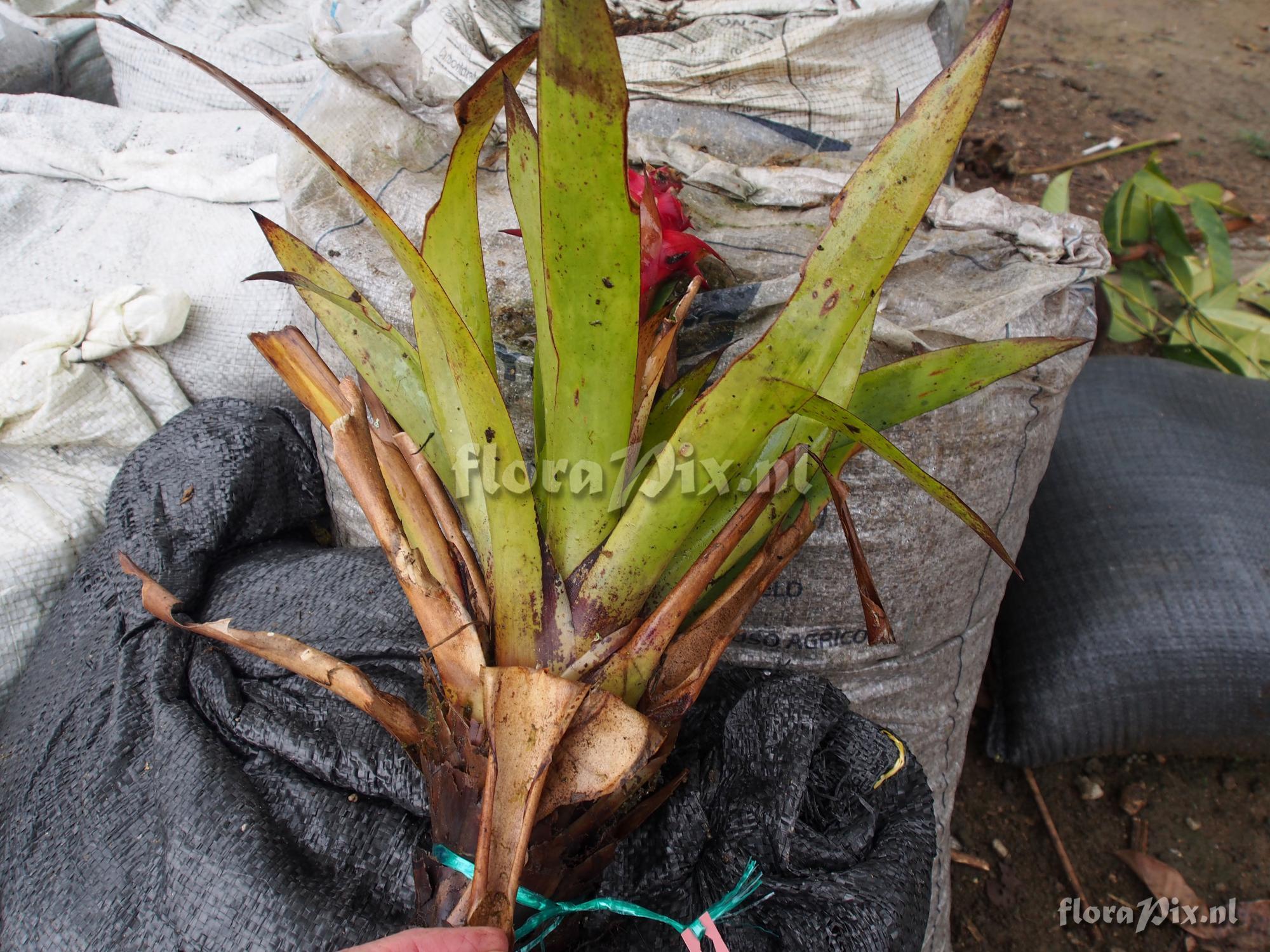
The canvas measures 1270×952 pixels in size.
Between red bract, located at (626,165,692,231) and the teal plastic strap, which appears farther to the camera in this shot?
red bract, located at (626,165,692,231)

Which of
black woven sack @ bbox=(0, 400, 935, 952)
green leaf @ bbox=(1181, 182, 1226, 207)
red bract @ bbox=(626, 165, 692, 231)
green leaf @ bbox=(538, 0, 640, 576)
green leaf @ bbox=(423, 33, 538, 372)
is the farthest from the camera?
green leaf @ bbox=(1181, 182, 1226, 207)

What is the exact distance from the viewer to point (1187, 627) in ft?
3.85

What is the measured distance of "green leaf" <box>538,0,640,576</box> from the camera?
0.40m

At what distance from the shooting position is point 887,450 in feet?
1.53

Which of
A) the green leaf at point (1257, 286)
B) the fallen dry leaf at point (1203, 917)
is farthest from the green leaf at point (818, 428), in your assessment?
the green leaf at point (1257, 286)

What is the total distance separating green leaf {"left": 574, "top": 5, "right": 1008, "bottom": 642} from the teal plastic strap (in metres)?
0.24

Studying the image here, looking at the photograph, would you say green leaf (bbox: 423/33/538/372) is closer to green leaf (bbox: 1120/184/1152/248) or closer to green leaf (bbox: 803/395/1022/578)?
green leaf (bbox: 803/395/1022/578)

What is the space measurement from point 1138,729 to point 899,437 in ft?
2.44

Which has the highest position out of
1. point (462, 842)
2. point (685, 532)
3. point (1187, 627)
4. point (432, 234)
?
point (432, 234)

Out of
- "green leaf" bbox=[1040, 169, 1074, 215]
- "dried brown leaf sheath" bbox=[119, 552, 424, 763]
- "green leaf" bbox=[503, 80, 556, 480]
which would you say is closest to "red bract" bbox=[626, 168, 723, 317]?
"green leaf" bbox=[503, 80, 556, 480]

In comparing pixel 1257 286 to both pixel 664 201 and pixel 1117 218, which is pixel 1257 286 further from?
pixel 664 201

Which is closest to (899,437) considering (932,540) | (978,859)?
(932,540)

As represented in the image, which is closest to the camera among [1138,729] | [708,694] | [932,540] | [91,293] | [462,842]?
[462,842]

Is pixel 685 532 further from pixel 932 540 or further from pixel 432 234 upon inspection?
pixel 932 540
